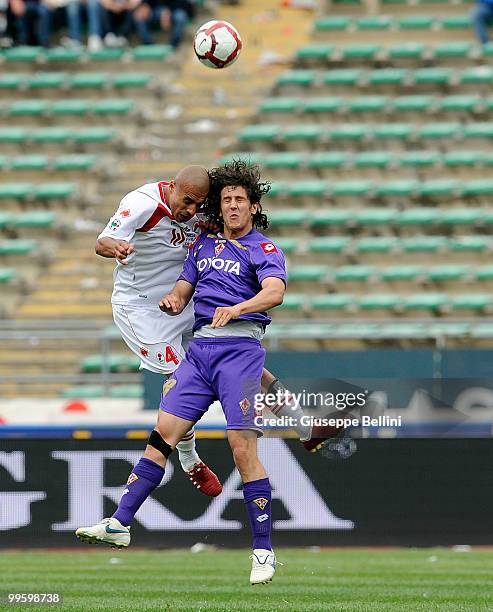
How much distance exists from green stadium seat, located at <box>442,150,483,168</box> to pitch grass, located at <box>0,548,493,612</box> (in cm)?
812

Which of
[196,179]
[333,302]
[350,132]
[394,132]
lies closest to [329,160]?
[350,132]

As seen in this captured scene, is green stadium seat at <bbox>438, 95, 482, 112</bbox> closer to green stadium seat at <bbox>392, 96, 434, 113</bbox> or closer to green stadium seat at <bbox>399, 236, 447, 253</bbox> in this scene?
green stadium seat at <bbox>392, 96, 434, 113</bbox>

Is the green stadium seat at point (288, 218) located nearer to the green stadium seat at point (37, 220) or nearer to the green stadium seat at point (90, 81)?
the green stadium seat at point (37, 220)

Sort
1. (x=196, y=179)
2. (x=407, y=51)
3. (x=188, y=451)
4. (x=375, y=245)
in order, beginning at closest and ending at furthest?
1. (x=196, y=179)
2. (x=188, y=451)
3. (x=375, y=245)
4. (x=407, y=51)

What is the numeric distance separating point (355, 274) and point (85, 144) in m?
5.28

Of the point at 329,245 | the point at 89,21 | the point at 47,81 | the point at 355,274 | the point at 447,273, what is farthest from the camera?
the point at 89,21

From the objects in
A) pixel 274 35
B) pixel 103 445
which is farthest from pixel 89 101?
pixel 103 445

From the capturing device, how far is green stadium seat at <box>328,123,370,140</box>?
19.3 m

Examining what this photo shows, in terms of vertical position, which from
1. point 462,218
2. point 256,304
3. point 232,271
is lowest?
point 256,304

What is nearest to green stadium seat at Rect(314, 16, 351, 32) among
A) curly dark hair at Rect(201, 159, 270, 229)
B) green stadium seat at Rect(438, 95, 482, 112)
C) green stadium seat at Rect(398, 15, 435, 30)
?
green stadium seat at Rect(398, 15, 435, 30)

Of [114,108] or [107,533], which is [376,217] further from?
[107,533]

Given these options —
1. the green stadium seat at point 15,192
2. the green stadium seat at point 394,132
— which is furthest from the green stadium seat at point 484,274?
the green stadium seat at point 15,192

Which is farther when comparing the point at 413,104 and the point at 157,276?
the point at 413,104

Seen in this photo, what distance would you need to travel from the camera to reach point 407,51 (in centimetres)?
2070
